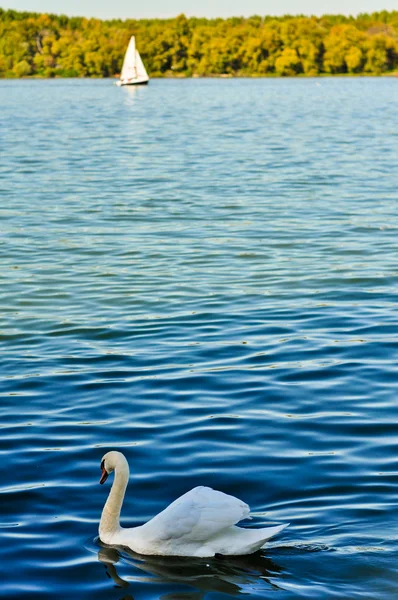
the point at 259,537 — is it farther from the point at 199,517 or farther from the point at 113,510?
the point at 113,510

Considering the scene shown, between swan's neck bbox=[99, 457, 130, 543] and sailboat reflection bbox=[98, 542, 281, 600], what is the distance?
156mm

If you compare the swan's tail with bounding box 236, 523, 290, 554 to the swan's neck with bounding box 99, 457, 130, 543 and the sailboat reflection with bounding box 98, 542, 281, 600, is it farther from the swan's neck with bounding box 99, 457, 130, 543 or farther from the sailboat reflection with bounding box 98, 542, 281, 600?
the swan's neck with bounding box 99, 457, 130, 543

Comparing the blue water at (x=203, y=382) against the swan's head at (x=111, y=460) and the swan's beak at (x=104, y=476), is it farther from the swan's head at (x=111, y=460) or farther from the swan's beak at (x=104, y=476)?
the swan's head at (x=111, y=460)

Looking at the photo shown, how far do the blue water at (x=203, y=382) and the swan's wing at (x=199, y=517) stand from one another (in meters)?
0.29

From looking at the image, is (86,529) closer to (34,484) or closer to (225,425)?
(34,484)

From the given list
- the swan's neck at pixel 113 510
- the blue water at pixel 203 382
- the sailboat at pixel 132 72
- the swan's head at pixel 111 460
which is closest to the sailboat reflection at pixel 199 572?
the blue water at pixel 203 382

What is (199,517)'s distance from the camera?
24.4 ft

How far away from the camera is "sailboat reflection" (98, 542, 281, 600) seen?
7.40 meters

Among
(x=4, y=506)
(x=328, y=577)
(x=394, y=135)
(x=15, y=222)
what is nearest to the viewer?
(x=328, y=577)

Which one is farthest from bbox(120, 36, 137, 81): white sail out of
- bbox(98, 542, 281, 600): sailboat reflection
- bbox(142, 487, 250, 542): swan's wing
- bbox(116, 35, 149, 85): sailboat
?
bbox(142, 487, 250, 542): swan's wing

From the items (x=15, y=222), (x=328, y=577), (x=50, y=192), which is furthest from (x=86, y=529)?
(x=50, y=192)

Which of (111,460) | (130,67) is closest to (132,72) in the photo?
(130,67)

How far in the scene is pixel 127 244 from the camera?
21672 mm

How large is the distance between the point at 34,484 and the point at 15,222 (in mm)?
16432
